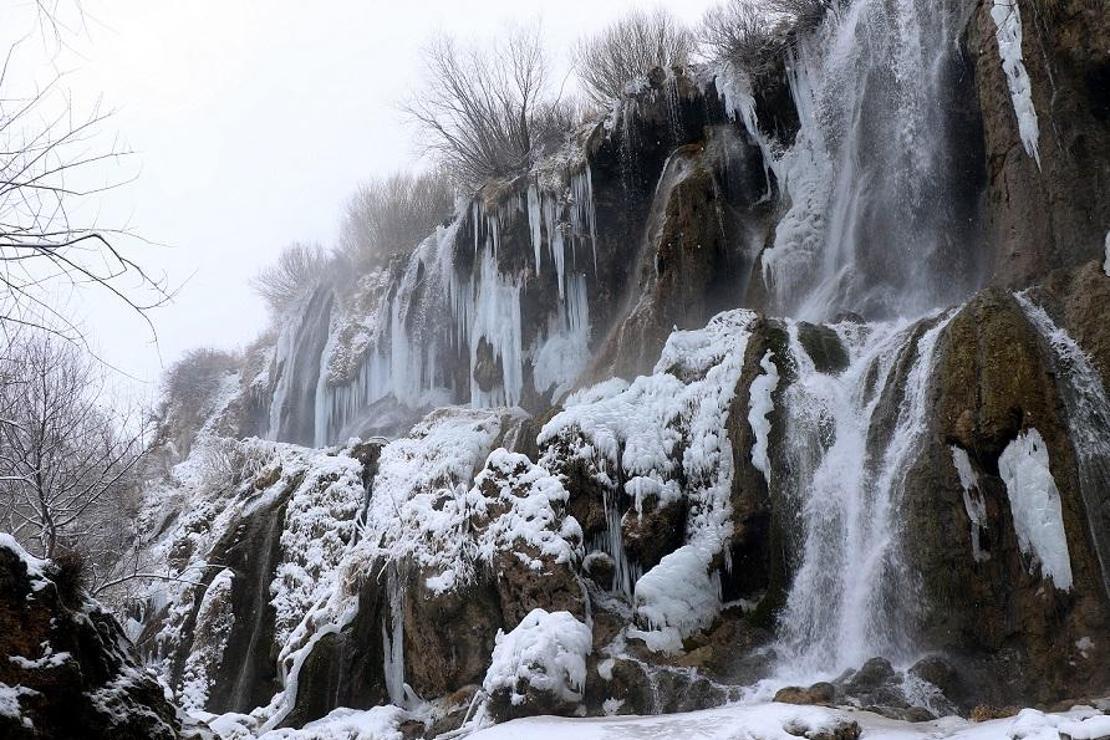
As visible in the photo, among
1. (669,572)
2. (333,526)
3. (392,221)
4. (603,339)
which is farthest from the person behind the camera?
(392,221)

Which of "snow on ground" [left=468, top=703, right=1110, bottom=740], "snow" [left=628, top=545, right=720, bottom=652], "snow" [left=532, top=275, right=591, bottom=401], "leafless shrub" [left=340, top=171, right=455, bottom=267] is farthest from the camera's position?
"leafless shrub" [left=340, top=171, right=455, bottom=267]

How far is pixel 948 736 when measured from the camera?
5.16 m

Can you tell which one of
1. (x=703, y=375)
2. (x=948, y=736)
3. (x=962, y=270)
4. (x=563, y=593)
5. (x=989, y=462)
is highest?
(x=962, y=270)

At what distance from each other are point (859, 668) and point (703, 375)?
4790 mm

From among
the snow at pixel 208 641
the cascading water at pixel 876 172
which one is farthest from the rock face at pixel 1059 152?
the snow at pixel 208 641

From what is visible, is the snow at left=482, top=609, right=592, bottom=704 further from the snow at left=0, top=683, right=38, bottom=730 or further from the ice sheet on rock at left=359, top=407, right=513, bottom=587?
the snow at left=0, top=683, right=38, bottom=730

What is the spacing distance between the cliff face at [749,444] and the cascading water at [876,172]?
5 cm

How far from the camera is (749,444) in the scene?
9680mm

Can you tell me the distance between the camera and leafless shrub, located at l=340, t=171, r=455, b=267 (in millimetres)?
32062

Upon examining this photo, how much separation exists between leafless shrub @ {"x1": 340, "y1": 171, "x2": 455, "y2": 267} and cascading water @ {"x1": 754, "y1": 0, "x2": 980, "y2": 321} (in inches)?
727

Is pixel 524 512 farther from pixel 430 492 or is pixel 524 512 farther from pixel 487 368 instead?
pixel 487 368

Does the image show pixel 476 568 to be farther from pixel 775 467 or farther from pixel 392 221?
pixel 392 221

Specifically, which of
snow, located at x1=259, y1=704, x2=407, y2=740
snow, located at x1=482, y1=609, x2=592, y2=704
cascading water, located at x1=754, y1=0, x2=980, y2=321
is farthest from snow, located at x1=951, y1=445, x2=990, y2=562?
snow, located at x1=259, y1=704, x2=407, y2=740

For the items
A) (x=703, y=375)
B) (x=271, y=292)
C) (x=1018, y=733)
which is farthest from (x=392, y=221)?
(x=1018, y=733)
